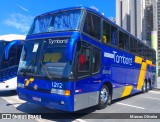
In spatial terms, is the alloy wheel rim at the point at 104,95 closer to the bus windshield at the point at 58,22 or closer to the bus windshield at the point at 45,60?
the bus windshield at the point at 45,60

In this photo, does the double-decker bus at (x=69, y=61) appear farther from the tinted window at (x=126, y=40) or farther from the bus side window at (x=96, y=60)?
the tinted window at (x=126, y=40)

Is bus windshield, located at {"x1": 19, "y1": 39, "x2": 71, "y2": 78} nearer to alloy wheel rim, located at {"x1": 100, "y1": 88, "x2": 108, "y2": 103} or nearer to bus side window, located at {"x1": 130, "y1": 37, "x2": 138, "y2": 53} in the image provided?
alloy wheel rim, located at {"x1": 100, "y1": 88, "x2": 108, "y2": 103}

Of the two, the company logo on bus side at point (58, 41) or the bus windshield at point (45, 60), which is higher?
the company logo on bus side at point (58, 41)

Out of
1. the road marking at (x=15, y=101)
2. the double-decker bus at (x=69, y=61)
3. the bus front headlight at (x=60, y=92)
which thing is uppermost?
the double-decker bus at (x=69, y=61)

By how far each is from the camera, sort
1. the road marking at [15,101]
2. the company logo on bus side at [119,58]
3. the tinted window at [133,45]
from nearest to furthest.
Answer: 1. the company logo on bus side at [119,58]
2. the road marking at [15,101]
3. the tinted window at [133,45]

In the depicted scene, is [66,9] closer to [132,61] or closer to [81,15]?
[81,15]

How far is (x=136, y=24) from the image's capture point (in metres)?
63.8

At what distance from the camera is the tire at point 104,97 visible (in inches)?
358

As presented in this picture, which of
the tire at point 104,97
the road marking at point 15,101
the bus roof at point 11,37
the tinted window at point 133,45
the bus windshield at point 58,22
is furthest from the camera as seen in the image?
the tinted window at point 133,45

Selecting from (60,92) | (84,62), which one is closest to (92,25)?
(84,62)

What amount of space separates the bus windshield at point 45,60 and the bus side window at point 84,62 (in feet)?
1.53

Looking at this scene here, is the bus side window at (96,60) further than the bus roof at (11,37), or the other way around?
the bus roof at (11,37)

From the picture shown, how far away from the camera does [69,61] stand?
7.05m

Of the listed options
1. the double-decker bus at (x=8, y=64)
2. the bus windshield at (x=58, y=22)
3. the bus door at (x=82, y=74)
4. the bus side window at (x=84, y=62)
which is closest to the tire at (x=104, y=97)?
the bus door at (x=82, y=74)
